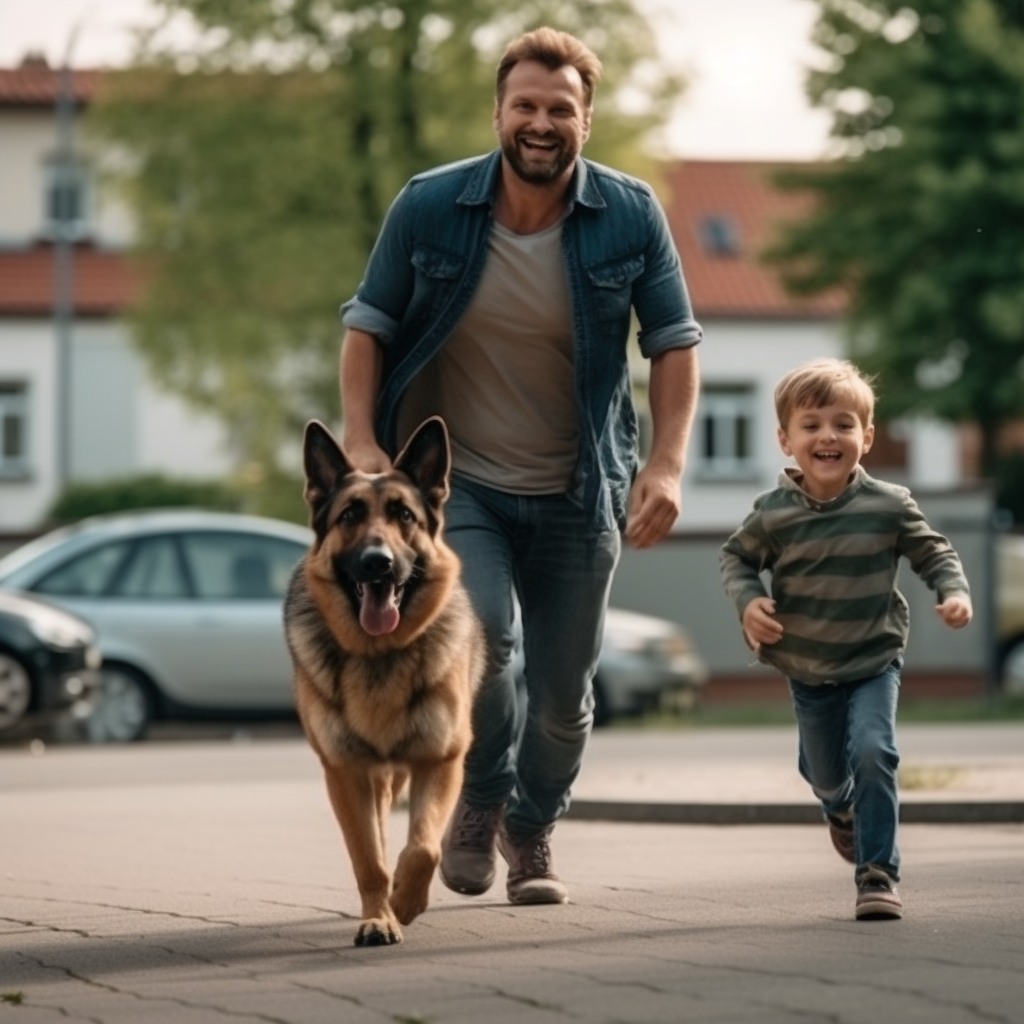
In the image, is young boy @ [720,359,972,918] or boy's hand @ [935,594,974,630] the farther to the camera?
young boy @ [720,359,972,918]

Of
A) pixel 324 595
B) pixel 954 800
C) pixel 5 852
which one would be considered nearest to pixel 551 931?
pixel 324 595

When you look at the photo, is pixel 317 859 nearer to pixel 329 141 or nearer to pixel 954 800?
pixel 954 800

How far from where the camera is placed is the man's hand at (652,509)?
7906mm

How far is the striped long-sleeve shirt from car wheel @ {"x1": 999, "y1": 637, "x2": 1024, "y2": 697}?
22.1 meters

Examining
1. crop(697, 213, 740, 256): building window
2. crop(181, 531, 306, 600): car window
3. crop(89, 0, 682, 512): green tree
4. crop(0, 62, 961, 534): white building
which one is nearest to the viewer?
crop(181, 531, 306, 600): car window

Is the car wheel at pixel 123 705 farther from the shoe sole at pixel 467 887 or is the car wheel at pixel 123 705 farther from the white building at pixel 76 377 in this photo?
the white building at pixel 76 377

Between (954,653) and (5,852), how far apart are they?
18132 millimetres

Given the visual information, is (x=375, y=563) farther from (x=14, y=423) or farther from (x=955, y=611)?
(x=14, y=423)

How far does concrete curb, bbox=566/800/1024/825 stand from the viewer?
12125mm

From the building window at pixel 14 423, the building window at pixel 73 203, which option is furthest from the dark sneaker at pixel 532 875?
the building window at pixel 73 203

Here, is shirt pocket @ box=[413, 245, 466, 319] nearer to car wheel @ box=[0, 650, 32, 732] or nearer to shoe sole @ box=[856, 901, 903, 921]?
shoe sole @ box=[856, 901, 903, 921]

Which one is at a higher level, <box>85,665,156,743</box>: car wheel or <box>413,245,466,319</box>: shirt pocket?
<box>413,245,466,319</box>: shirt pocket

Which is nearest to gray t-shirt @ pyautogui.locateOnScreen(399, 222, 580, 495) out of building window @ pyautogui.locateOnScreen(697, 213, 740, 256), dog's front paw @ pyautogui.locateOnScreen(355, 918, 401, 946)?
dog's front paw @ pyautogui.locateOnScreen(355, 918, 401, 946)

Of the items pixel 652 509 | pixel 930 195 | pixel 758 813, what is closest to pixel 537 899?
pixel 652 509
